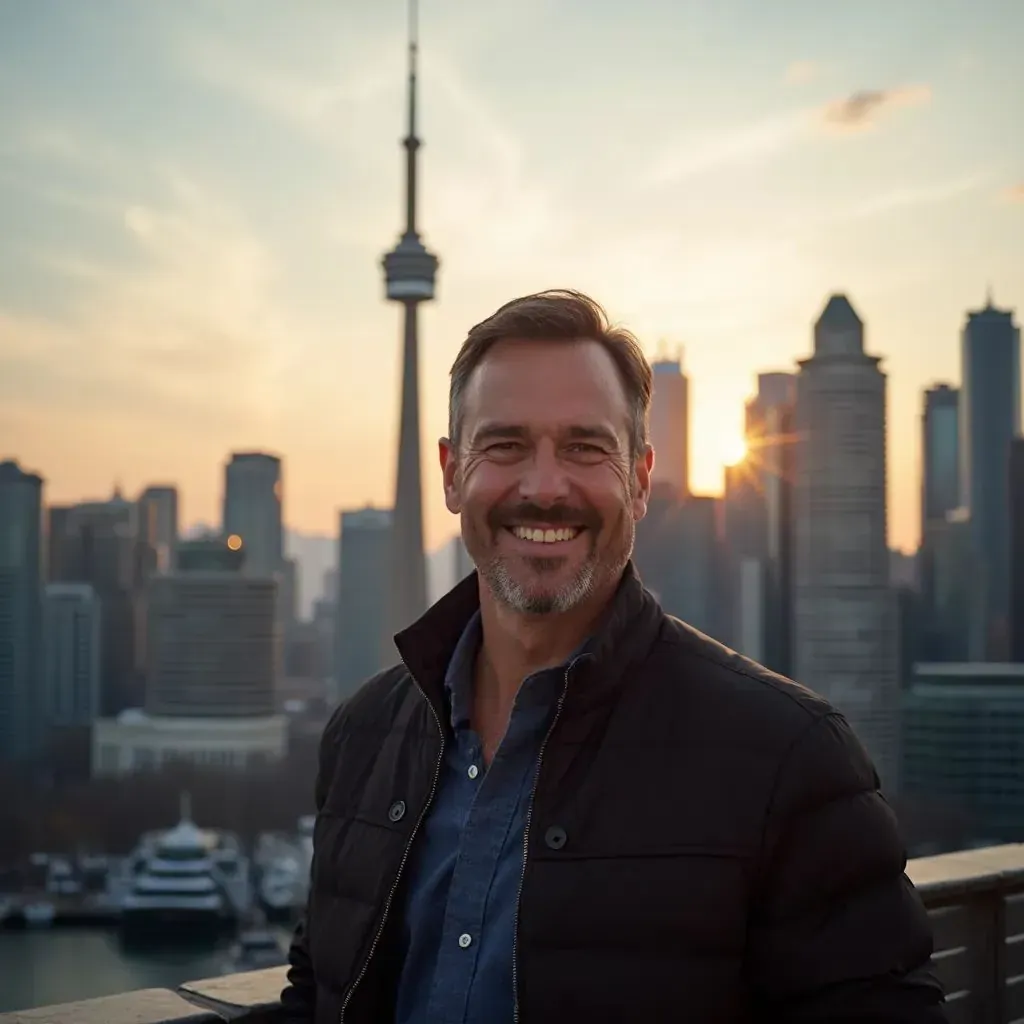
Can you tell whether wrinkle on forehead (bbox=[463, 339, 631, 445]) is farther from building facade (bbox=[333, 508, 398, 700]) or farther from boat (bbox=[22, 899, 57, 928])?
building facade (bbox=[333, 508, 398, 700])

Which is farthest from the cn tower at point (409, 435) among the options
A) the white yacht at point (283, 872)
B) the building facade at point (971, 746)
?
the building facade at point (971, 746)

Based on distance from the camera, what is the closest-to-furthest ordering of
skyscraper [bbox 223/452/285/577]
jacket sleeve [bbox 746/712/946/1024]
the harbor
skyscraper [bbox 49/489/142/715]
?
jacket sleeve [bbox 746/712/946/1024] → the harbor → skyscraper [bbox 49/489/142/715] → skyscraper [bbox 223/452/285/577]

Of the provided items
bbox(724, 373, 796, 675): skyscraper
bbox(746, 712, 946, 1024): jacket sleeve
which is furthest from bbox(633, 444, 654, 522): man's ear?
bbox(724, 373, 796, 675): skyscraper

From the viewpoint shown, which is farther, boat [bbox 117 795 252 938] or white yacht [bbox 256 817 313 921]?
white yacht [bbox 256 817 313 921]

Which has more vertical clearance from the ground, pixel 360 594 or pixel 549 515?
pixel 360 594

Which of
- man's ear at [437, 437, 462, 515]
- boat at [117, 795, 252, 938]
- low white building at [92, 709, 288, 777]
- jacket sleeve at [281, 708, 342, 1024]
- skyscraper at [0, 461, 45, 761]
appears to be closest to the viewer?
man's ear at [437, 437, 462, 515]

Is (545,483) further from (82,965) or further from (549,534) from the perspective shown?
(82,965)

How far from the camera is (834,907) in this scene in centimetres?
179

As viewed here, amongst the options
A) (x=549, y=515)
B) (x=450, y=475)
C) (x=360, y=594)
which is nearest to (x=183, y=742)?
(x=360, y=594)

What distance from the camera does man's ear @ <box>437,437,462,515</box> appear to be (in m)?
2.22

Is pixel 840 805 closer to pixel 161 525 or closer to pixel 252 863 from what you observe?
pixel 252 863

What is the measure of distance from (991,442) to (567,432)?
7715 centimetres

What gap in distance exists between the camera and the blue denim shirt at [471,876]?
191 centimetres

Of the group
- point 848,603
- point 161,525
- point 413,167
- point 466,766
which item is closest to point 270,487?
point 161,525
